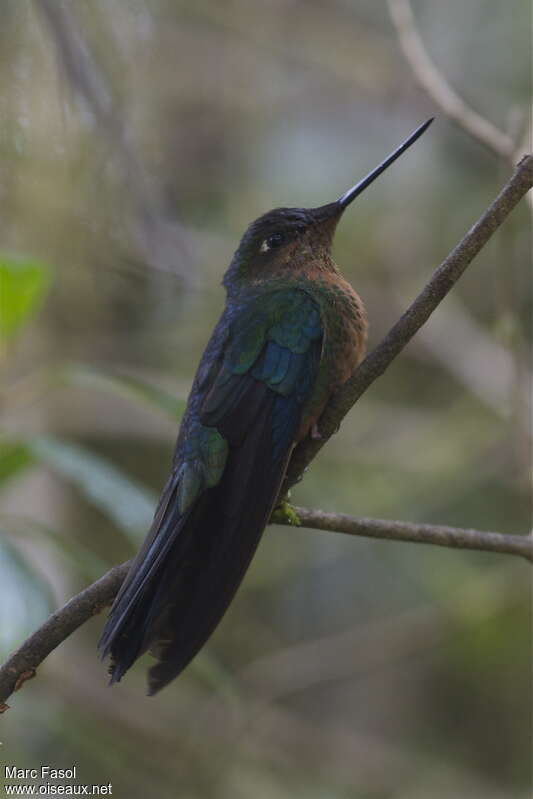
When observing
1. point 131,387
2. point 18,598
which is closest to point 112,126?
point 131,387

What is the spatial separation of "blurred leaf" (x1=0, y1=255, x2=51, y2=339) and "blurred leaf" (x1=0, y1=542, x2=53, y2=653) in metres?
0.69

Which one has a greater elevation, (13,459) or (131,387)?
(131,387)

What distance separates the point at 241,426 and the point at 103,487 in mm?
488

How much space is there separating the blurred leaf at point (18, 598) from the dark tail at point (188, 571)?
0.41 m

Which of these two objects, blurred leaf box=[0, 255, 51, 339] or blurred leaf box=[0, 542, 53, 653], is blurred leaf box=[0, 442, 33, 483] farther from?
blurred leaf box=[0, 255, 51, 339]

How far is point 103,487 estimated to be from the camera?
10.3ft

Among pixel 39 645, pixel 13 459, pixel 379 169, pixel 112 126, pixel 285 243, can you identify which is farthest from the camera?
pixel 112 126

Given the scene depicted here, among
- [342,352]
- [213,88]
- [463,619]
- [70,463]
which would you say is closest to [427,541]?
[342,352]

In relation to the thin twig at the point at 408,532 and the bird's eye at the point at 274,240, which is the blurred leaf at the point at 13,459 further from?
the bird's eye at the point at 274,240

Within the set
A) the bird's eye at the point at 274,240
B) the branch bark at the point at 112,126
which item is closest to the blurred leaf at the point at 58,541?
the bird's eye at the point at 274,240

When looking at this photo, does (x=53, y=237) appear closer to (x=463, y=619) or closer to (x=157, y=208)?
(x=157, y=208)

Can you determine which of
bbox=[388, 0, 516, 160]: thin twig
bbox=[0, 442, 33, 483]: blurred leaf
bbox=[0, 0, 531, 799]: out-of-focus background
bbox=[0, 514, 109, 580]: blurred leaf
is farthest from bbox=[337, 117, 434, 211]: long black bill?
Answer: bbox=[0, 514, 109, 580]: blurred leaf

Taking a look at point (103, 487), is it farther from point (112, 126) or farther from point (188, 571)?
point (112, 126)

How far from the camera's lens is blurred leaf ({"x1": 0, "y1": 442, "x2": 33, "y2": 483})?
10.1 feet
